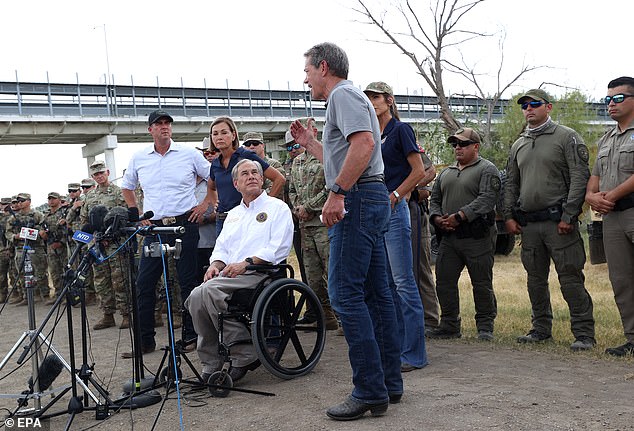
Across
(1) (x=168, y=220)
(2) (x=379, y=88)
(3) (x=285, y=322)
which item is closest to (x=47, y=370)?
(3) (x=285, y=322)

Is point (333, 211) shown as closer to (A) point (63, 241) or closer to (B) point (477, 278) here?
(B) point (477, 278)

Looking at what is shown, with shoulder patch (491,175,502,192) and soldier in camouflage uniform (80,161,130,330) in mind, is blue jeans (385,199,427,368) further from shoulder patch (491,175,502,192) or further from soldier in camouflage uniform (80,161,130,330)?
soldier in camouflage uniform (80,161,130,330)

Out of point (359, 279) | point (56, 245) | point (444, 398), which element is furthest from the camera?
point (56, 245)

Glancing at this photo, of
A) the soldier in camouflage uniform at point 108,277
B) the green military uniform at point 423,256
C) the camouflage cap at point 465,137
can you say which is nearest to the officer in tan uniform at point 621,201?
the camouflage cap at point 465,137

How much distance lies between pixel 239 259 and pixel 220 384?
0.94 metres

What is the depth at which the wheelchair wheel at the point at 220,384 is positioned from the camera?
4355mm

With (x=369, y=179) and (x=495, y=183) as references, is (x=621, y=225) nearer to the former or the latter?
(x=495, y=183)

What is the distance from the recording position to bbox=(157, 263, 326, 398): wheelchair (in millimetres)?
4422

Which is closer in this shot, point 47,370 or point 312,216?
point 47,370

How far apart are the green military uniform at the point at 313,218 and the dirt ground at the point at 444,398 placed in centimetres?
119

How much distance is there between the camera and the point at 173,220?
600 cm

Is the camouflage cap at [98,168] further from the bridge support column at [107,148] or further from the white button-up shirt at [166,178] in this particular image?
the bridge support column at [107,148]

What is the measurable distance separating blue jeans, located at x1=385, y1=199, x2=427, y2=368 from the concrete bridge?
24876 mm

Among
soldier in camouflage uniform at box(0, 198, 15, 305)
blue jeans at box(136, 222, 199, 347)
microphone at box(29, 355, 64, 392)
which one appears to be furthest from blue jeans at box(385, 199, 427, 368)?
soldier in camouflage uniform at box(0, 198, 15, 305)
